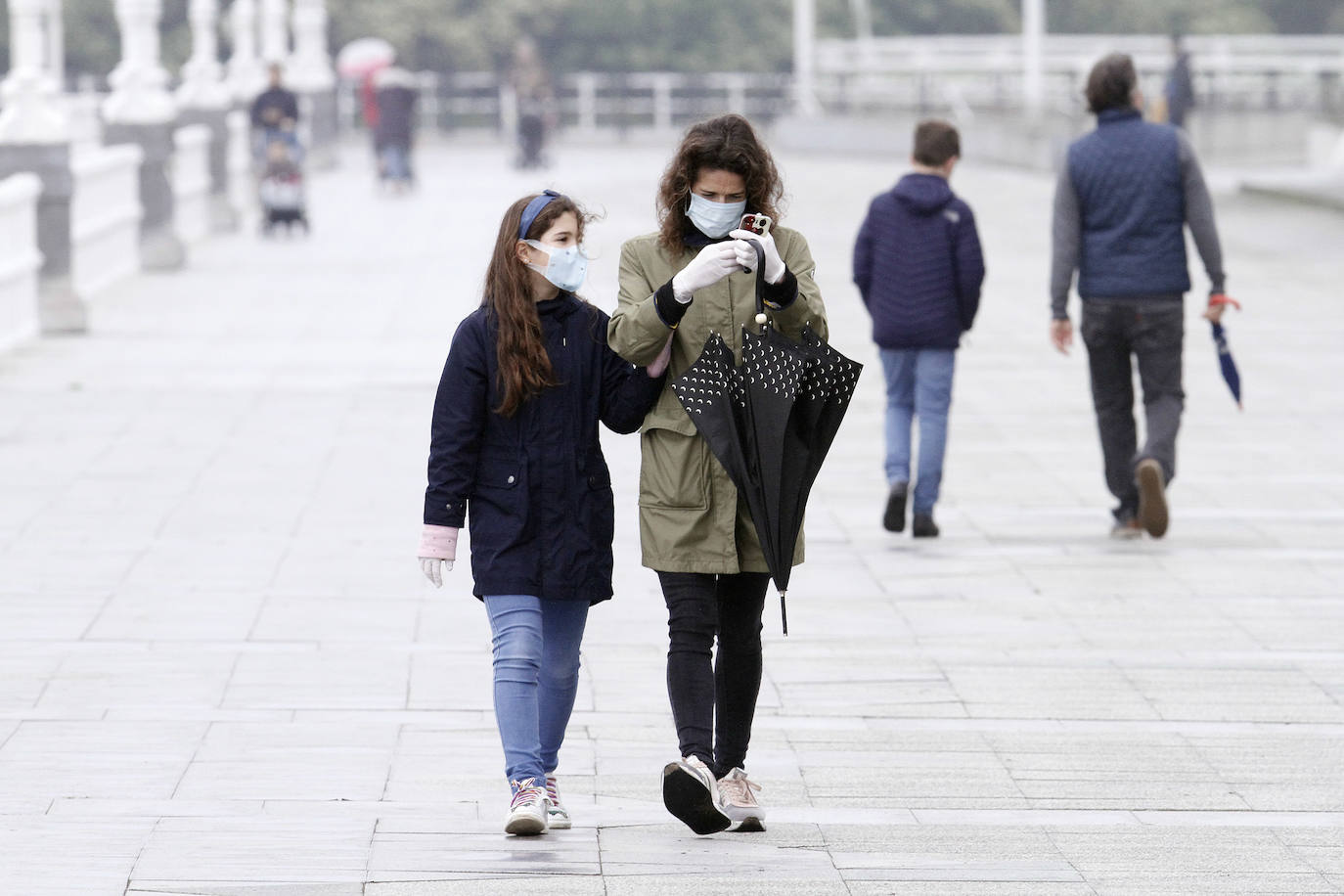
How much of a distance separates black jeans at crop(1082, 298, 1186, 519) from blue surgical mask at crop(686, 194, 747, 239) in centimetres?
384

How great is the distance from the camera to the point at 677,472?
4.91 meters

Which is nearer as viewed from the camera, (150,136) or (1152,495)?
(1152,495)

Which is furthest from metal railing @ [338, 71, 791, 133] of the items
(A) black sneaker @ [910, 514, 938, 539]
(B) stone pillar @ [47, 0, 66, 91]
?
(A) black sneaker @ [910, 514, 938, 539]

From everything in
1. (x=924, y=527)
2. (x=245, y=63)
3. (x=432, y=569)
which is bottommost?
(x=924, y=527)

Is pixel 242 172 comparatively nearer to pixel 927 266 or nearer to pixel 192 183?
pixel 192 183

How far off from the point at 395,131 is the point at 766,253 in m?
24.4

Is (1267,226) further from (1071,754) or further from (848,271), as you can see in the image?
(1071,754)

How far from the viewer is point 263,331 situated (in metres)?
15.0

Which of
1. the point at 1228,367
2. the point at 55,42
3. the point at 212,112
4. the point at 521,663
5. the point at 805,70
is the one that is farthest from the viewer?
the point at 805,70

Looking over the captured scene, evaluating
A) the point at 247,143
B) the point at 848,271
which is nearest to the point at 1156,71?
the point at 247,143

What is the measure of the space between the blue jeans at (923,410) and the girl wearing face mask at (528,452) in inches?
149

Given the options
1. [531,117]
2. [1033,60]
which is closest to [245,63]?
[531,117]

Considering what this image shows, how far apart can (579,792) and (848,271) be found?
13087 mm

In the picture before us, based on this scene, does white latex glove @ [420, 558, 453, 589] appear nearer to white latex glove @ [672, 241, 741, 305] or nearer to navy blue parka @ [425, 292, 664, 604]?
navy blue parka @ [425, 292, 664, 604]
